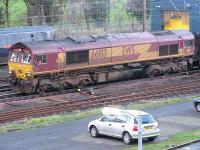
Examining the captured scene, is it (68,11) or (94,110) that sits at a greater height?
(68,11)

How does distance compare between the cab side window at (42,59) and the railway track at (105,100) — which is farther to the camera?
the cab side window at (42,59)

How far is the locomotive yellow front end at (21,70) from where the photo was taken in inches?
1387

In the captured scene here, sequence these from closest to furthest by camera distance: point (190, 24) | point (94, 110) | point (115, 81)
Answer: point (94, 110)
point (115, 81)
point (190, 24)

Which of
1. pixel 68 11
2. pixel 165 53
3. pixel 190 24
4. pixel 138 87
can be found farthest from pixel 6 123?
pixel 68 11

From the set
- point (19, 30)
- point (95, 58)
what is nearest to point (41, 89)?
point (95, 58)

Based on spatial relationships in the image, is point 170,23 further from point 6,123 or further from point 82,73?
point 6,123

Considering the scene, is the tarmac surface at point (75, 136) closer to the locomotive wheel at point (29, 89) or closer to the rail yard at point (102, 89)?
the rail yard at point (102, 89)

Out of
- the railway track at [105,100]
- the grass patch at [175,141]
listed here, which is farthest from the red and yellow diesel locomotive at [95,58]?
the grass patch at [175,141]

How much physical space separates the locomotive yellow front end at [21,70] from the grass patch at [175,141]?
13.3 meters

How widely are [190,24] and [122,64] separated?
18611 mm

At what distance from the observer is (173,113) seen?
29.6 meters

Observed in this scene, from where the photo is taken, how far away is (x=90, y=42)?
3838 centimetres

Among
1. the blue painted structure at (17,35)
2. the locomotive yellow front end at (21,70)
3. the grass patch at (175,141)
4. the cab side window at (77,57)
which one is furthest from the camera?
the blue painted structure at (17,35)

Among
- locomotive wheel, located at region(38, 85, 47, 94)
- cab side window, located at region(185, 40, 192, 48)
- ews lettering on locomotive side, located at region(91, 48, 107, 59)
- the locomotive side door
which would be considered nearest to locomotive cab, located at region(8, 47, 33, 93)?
locomotive wheel, located at region(38, 85, 47, 94)
